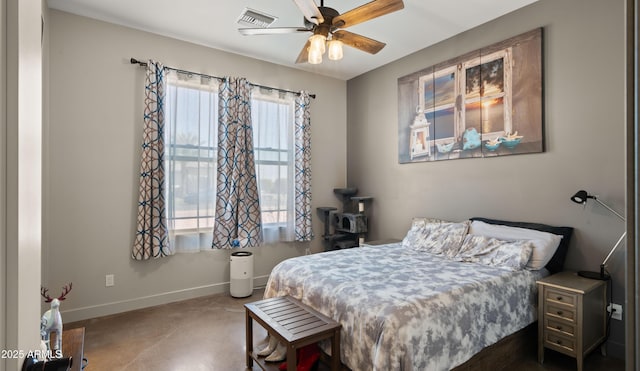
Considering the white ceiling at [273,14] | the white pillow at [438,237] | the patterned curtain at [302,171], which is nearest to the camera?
the white ceiling at [273,14]

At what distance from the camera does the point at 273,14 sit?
312cm

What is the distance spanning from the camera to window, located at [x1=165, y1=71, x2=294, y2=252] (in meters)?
3.60

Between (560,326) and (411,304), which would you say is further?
(560,326)

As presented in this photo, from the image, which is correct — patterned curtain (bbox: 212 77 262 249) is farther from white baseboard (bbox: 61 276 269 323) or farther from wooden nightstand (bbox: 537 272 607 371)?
wooden nightstand (bbox: 537 272 607 371)

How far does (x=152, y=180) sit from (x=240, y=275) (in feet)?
4.78

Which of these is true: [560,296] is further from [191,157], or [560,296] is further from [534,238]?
[191,157]

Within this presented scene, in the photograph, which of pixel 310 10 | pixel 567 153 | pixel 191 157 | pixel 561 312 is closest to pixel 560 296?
pixel 561 312

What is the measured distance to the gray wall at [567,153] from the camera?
2.50 m

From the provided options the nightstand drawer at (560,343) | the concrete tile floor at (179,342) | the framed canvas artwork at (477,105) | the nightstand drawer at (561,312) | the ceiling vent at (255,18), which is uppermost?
the ceiling vent at (255,18)

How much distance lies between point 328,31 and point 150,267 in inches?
120

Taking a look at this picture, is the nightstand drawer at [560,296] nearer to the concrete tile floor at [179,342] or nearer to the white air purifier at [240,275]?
the concrete tile floor at [179,342]

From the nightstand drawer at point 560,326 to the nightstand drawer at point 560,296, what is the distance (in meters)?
0.15

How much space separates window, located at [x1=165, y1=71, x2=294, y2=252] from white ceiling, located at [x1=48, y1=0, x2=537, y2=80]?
51cm

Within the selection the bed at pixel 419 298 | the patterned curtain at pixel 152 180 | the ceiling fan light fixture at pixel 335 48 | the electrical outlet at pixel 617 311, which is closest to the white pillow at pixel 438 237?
the bed at pixel 419 298
